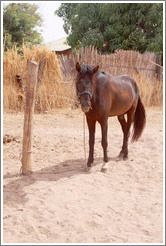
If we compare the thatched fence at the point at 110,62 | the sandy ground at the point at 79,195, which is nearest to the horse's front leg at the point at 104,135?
the sandy ground at the point at 79,195

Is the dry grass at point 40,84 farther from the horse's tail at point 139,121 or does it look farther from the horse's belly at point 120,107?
the horse's belly at point 120,107

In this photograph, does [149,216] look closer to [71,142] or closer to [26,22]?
[71,142]

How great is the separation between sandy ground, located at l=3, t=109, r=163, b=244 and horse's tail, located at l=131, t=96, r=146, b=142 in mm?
400

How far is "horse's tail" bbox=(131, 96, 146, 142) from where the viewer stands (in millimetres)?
4973

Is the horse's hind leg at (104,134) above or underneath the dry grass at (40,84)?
underneath

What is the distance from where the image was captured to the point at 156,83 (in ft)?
34.5

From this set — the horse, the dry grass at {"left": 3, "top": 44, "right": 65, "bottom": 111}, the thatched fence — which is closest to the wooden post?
the horse

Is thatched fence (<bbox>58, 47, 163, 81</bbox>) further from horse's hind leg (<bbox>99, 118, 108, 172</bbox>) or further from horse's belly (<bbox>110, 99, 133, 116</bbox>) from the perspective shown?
horse's hind leg (<bbox>99, 118, 108, 172</bbox>)

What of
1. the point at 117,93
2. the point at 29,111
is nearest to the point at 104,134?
the point at 117,93

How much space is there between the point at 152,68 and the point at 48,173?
26.3 feet

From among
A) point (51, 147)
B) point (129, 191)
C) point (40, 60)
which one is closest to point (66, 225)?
point (129, 191)

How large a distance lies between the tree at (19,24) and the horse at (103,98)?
1317 centimetres

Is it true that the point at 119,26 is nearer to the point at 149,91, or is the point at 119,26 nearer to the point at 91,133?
the point at 149,91

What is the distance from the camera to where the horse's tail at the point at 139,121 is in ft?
16.3
